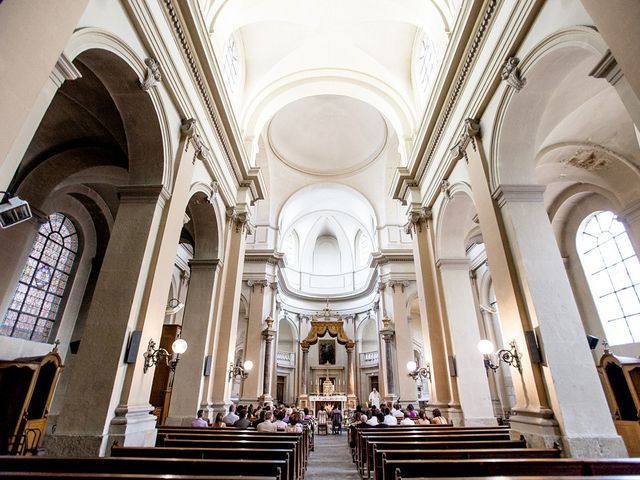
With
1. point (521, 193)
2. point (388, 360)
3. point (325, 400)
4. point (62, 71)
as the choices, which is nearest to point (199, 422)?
point (62, 71)

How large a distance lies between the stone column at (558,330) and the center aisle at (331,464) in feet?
12.9

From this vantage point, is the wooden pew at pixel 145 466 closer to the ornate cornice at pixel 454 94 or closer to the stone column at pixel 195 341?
the stone column at pixel 195 341

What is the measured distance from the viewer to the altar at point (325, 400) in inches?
709

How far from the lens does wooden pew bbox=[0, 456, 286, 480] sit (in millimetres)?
3123

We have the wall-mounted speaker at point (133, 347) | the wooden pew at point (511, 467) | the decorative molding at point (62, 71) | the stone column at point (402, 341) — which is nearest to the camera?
the wooden pew at point (511, 467)

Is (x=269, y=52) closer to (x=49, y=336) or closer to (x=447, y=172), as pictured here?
(x=447, y=172)

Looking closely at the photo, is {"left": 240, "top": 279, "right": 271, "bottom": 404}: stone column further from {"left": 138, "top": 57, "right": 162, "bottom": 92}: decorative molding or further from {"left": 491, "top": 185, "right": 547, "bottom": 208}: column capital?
{"left": 491, "top": 185, "right": 547, "bottom": 208}: column capital

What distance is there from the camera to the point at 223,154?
31.9 ft

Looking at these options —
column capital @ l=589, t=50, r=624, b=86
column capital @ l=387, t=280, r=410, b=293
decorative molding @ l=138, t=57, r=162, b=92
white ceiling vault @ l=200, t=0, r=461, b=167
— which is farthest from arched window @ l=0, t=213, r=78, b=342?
column capital @ l=387, t=280, r=410, b=293

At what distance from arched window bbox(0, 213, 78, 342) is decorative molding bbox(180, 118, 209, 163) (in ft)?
18.6

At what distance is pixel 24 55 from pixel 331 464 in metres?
9.06

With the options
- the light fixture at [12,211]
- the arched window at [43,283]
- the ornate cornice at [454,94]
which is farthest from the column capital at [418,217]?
the arched window at [43,283]

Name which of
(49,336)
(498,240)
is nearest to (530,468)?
(498,240)

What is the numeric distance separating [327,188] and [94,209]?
12010mm
